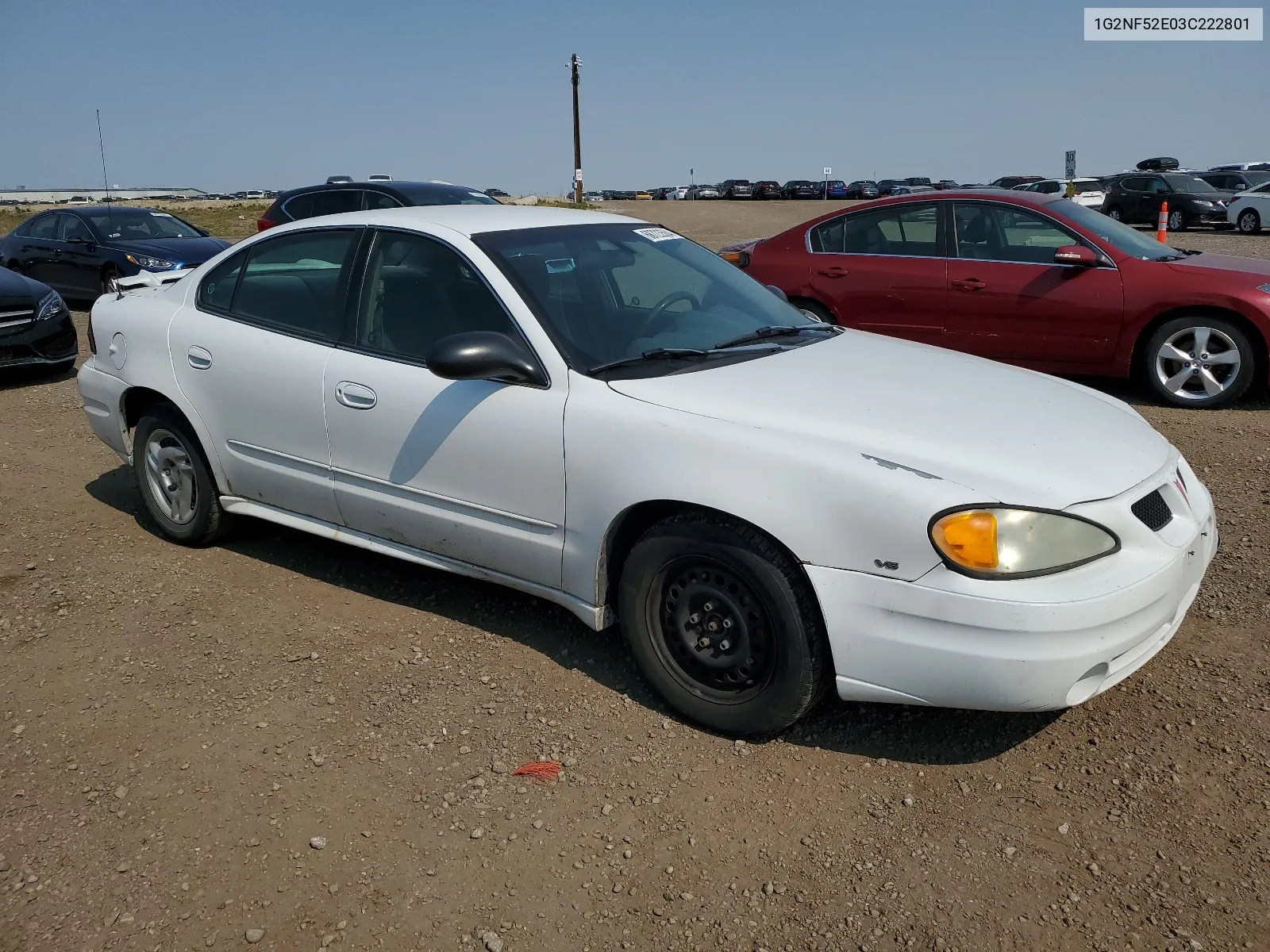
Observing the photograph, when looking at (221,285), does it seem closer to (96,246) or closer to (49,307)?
(49,307)

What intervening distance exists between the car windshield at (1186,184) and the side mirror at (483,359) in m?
28.3

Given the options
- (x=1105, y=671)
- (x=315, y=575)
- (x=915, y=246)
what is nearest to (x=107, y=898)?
(x=315, y=575)

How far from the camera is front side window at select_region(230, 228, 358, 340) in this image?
167 inches

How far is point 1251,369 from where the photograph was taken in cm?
706

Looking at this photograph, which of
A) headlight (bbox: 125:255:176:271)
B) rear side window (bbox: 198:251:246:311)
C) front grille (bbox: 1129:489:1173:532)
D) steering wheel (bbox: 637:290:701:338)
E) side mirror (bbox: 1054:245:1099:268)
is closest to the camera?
front grille (bbox: 1129:489:1173:532)

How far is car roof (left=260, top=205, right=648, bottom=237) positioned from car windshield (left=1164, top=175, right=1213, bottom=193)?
1074 inches

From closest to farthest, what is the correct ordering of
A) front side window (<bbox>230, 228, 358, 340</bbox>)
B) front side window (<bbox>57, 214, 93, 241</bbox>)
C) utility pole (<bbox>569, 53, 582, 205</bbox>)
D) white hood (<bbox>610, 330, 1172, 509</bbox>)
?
white hood (<bbox>610, 330, 1172, 509</bbox>) < front side window (<bbox>230, 228, 358, 340</bbox>) < front side window (<bbox>57, 214, 93, 241</bbox>) < utility pole (<bbox>569, 53, 582, 205</bbox>)

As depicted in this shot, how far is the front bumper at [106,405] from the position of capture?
504 cm

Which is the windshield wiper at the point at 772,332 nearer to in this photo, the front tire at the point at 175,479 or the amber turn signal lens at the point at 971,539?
the amber turn signal lens at the point at 971,539

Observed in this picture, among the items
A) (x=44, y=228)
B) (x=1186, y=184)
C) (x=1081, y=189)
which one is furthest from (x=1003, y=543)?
(x=1081, y=189)

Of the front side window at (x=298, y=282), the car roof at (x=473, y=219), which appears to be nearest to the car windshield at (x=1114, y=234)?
the car roof at (x=473, y=219)

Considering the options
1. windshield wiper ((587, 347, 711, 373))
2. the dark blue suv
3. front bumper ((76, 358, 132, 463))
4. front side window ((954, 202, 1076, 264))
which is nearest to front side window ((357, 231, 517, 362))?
windshield wiper ((587, 347, 711, 373))

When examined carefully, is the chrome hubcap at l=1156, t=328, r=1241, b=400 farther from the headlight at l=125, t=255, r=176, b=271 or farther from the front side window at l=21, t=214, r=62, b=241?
the front side window at l=21, t=214, r=62, b=241

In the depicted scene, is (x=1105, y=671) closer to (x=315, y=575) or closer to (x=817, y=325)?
(x=817, y=325)
